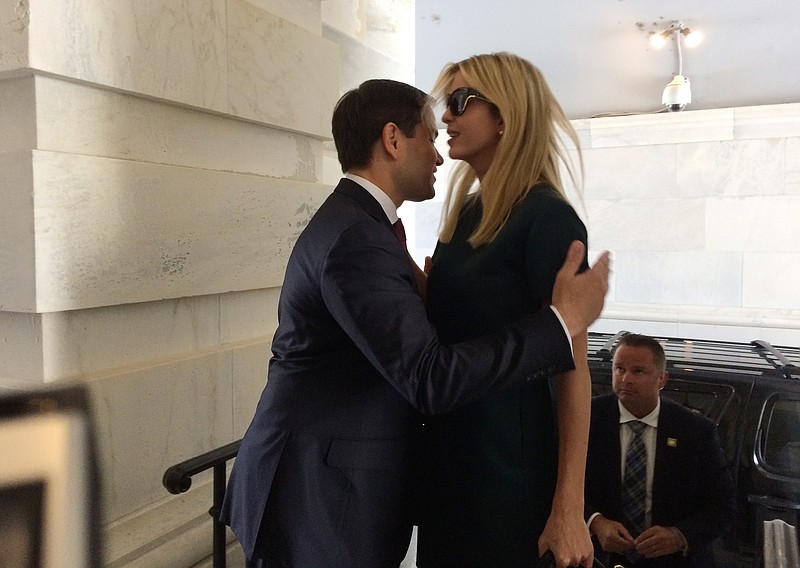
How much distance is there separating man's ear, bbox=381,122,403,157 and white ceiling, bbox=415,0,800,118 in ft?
16.6

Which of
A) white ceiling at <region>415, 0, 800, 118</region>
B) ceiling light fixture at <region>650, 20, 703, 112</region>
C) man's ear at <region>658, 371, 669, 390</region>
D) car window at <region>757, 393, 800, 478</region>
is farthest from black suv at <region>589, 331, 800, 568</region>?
ceiling light fixture at <region>650, 20, 703, 112</region>

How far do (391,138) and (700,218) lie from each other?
21.9 ft

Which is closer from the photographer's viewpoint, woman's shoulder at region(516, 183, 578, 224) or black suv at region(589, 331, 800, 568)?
woman's shoulder at region(516, 183, 578, 224)

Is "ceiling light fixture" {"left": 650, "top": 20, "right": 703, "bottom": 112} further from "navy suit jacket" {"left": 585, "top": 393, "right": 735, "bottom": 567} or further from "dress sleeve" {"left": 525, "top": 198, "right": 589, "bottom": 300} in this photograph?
"dress sleeve" {"left": 525, "top": 198, "right": 589, "bottom": 300}

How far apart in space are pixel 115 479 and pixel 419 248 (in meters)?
7.26

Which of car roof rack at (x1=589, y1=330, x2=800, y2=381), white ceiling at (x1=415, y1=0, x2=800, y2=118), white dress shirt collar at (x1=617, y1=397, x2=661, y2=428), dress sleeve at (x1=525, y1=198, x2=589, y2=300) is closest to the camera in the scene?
dress sleeve at (x1=525, y1=198, x2=589, y2=300)

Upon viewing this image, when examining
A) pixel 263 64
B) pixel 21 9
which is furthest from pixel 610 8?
pixel 21 9

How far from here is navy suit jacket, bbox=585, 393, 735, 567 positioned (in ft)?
10.3

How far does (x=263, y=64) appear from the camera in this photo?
2537mm

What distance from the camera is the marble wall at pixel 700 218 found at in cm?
721

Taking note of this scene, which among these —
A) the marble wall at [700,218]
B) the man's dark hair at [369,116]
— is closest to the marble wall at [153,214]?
the man's dark hair at [369,116]

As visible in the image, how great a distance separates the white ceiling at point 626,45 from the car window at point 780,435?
4049 mm

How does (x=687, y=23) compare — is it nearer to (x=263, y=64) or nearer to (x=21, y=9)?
(x=263, y=64)

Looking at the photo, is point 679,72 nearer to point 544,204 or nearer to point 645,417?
point 645,417
